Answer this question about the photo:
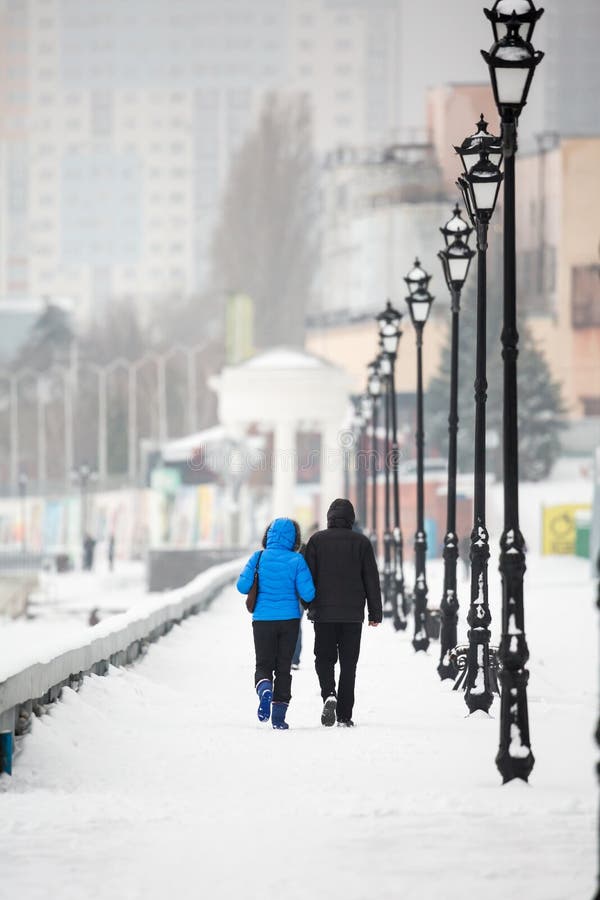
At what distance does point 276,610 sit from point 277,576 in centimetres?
26

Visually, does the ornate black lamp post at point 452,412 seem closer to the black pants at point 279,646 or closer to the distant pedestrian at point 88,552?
the black pants at point 279,646

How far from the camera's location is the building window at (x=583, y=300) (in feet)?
293

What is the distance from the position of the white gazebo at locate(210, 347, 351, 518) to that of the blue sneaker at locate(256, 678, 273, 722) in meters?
54.4

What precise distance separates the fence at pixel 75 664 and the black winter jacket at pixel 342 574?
68.8 inches

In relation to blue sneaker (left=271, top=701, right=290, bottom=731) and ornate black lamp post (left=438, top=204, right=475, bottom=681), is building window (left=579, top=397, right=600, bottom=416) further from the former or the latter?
blue sneaker (left=271, top=701, right=290, bottom=731)

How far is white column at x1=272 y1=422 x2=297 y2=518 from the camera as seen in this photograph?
68125 millimetres

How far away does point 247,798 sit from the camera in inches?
375

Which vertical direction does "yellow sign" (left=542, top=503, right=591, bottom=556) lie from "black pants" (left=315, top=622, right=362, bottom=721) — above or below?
below

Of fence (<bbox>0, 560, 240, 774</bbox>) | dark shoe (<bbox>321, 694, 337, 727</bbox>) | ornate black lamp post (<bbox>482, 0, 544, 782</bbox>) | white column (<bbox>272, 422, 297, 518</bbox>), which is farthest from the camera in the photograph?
white column (<bbox>272, 422, 297, 518</bbox>)

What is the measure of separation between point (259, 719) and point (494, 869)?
6.09m

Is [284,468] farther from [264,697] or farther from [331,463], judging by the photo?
[264,697]

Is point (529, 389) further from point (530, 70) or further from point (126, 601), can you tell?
point (530, 70)

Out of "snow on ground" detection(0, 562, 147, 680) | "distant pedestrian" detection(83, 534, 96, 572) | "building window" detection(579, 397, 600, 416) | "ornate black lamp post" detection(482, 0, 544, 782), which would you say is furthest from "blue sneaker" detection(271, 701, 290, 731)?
"building window" detection(579, 397, 600, 416)

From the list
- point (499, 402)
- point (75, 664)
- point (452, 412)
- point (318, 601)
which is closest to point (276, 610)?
point (318, 601)
